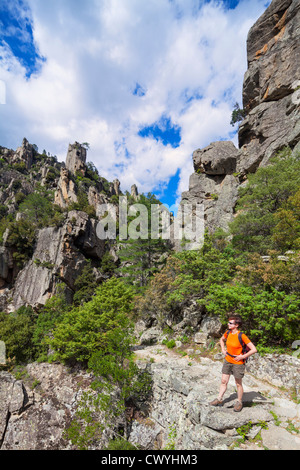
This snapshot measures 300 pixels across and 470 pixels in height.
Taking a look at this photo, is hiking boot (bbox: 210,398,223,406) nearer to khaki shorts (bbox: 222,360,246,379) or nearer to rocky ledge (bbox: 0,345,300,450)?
rocky ledge (bbox: 0,345,300,450)

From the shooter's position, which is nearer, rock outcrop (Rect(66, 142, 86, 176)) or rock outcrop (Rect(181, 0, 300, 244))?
rock outcrop (Rect(181, 0, 300, 244))

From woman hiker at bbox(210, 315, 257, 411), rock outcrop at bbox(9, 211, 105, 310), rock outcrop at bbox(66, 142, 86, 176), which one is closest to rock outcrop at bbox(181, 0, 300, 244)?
woman hiker at bbox(210, 315, 257, 411)

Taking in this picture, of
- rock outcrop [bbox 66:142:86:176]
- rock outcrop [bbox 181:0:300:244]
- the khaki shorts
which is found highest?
rock outcrop [bbox 66:142:86:176]

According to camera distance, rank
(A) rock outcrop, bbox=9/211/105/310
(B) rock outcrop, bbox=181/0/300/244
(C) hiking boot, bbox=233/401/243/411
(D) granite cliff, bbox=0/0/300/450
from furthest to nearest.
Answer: (A) rock outcrop, bbox=9/211/105/310
(B) rock outcrop, bbox=181/0/300/244
(D) granite cliff, bbox=0/0/300/450
(C) hiking boot, bbox=233/401/243/411

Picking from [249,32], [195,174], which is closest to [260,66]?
[249,32]

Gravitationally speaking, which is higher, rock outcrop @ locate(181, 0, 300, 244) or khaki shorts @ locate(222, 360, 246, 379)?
rock outcrop @ locate(181, 0, 300, 244)

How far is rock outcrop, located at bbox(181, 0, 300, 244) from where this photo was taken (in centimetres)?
1841

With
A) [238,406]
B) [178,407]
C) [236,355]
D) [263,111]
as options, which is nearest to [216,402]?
[238,406]

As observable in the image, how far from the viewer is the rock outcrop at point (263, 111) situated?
18406 mm

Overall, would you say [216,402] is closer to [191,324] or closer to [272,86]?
[191,324]

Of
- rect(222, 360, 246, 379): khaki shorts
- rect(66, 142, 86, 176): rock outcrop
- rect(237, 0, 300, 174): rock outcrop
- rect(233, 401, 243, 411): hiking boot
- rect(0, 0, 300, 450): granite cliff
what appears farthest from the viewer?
rect(66, 142, 86, 176): rock outcrop

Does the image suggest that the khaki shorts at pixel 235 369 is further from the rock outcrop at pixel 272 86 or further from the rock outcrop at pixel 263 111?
the rock outcrop at pixel 272 86
